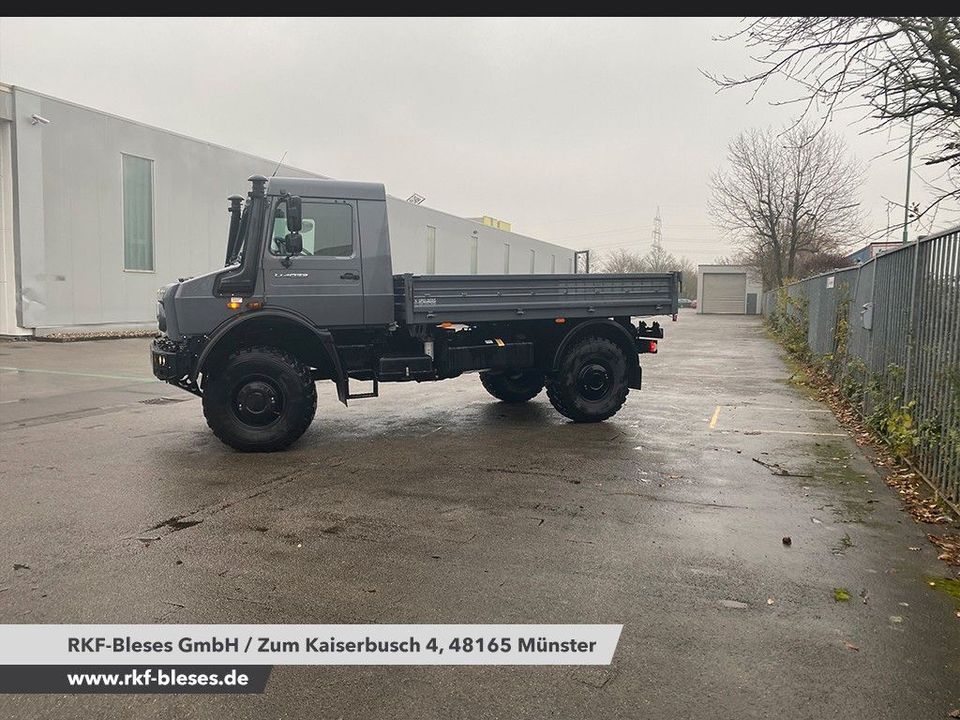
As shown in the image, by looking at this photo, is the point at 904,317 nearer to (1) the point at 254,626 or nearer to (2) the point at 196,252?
(1) the point at 254,626

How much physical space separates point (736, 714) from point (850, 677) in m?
0.67

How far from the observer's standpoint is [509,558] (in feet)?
14.3

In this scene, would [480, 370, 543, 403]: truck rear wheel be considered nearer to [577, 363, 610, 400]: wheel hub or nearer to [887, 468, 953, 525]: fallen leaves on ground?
[577, 363, 610, 400]: wheel hub

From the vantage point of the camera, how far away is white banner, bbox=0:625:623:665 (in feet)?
10.4

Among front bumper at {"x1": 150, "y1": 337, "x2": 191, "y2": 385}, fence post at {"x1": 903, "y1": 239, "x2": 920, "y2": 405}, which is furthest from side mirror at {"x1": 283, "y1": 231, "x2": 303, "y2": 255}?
fence post at {"x1": 903, "y1": 239, "x2": 920, "y2": 405}

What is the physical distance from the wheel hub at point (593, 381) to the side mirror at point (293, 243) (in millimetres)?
3818

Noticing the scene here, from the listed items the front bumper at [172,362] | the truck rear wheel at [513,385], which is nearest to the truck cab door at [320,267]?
the front bumper at [172,362]

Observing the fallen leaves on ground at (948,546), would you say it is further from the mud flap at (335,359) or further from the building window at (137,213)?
the building window at (137,213)

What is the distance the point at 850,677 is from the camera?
304 cm

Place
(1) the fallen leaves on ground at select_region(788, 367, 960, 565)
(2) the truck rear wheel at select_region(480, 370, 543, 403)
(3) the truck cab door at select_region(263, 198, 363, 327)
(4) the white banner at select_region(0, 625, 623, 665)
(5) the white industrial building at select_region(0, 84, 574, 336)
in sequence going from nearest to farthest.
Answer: (4) the white banner at select_region(0, 625, 623, 665) → (1) the fallen leaves on ground at select_region(788, 367, 960, 565) → (3) the truck cab door at select_region(263, 198, 363, 327) → (2) the truck rear wheel at select_region(480, 370, 543, 403) → (5) the white industrial building at select_region(0, 84, 574, 336)

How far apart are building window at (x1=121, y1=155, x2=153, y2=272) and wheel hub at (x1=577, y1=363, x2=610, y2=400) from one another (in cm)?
2025

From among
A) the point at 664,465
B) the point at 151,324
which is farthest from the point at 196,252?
the point at 664,465

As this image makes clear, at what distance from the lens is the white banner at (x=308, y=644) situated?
316 cm

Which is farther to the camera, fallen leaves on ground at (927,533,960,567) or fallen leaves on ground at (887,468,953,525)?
fallen leaves on ground at (887,468,953,525)
